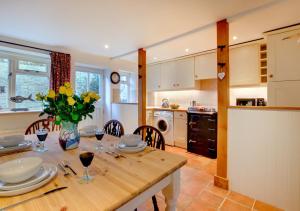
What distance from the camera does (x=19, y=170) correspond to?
31.9 inches

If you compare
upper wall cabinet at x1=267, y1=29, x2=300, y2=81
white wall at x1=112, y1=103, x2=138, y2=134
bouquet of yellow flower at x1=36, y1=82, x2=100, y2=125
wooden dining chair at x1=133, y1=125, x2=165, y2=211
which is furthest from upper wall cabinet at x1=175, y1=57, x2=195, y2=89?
bouquet of yellow flower at x1=36, y1=82, x2=100, y2=125

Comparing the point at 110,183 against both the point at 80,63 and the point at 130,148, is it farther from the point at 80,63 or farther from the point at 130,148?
the point at 80,63

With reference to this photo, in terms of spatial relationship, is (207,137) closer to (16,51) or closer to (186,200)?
(186,200)

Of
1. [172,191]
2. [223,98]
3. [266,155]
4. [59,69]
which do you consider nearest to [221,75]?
[223,98]

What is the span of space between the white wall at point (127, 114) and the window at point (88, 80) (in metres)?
0.73

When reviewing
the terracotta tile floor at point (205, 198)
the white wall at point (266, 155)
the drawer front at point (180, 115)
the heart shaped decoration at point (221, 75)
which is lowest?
the terracotta tile floor at point (205, 198)

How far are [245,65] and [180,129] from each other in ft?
6.18

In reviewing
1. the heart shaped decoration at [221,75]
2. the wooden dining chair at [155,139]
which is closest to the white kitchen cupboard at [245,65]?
the heart shaped decoration at [221,75]

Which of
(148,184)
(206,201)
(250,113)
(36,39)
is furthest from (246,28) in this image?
(36,39)

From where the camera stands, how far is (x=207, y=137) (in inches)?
127

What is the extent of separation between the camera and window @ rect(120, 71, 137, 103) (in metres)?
4.84

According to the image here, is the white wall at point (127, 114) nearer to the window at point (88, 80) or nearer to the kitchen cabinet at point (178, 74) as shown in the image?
the window at point (88, 80)

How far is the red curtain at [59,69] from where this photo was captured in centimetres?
319

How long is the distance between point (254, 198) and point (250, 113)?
101 centimetres
